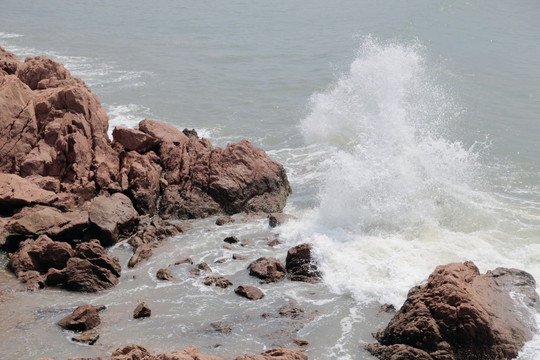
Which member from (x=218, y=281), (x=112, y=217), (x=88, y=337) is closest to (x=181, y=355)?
(x=88, y=337)

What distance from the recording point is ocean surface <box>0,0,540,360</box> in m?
10.6

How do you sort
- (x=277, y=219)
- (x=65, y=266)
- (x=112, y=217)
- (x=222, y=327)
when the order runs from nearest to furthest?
(x=222, y=327), (x=65, y=266), (x=112, y=217), (x=277, y=219)

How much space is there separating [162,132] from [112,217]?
353 cm

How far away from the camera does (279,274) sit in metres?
12.0

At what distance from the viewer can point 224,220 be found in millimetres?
14344

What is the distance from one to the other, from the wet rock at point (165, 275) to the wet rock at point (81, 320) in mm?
1947

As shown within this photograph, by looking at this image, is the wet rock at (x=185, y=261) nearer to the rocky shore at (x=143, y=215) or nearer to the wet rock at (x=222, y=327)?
the rocky shore at (x=143, y=215)

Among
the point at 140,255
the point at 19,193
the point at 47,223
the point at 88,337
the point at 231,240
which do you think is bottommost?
the point at 88,337

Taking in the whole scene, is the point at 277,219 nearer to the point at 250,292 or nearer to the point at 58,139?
the point at 250,292

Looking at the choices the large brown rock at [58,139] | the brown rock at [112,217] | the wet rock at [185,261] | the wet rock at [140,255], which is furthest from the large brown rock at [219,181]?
the wet rock at [185,261]

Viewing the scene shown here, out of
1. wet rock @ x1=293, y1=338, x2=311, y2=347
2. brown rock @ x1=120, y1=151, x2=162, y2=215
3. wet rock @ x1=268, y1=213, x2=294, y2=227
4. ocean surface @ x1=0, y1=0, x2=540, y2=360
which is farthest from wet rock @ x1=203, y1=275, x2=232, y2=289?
brown rock @ x1=120, y1=151, x2=162, y2=215

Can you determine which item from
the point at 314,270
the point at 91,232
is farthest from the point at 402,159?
the point at 91,232

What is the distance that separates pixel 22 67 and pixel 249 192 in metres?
7.80

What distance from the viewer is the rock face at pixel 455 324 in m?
9.27
